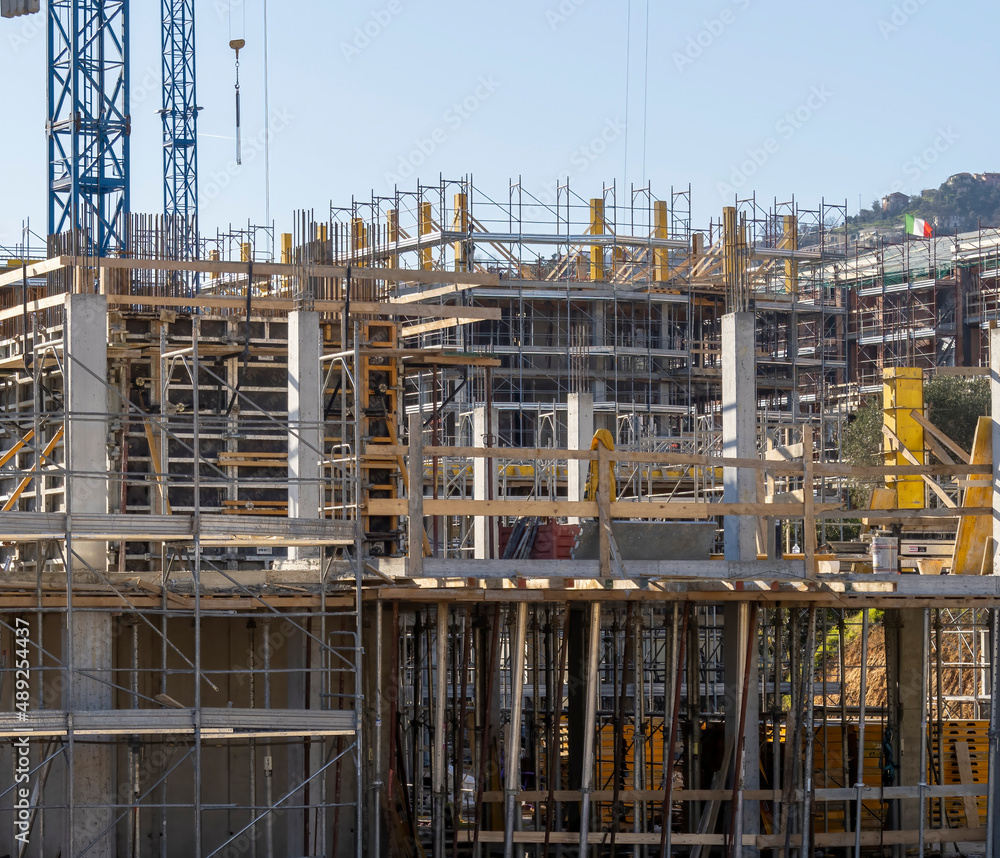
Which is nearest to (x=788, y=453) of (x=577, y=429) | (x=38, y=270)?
(x=577, y=429)

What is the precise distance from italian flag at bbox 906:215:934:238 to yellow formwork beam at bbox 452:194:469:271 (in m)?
41.2

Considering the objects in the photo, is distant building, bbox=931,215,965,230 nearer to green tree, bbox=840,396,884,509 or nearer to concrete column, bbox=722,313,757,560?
green tree, bbox=840,396,884,509

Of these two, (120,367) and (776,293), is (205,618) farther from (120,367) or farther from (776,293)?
(776,293)

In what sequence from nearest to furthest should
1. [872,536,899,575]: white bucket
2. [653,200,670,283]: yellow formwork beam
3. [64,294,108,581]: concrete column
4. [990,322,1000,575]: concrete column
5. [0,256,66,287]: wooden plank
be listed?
[64,294,108,581]: concrete column, [990,322,1000,575]: concrete column, [872,536,899,575]: white bucket, [0,256,66,287]: wooden plank, [653,200,670,283]: yellow formwork beam

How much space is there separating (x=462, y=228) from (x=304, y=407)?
24.4m

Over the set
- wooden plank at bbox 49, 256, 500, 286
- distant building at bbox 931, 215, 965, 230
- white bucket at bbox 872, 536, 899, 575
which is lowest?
white bucket at bbox 872, 536, 899, 575

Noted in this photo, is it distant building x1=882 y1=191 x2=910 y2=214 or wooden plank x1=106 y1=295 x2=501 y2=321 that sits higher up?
A: distant building x1=882 y1=191 x2=910 y2=214

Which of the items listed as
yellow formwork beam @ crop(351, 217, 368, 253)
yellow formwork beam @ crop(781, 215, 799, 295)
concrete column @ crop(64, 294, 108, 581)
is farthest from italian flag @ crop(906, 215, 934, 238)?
concrete column @ crop(64, 294, 108, 581)

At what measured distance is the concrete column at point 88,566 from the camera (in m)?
14.3

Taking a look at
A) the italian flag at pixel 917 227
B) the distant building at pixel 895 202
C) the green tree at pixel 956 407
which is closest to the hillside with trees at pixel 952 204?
the distant building at pixel 895 202

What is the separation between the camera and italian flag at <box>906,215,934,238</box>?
7756 centimetres

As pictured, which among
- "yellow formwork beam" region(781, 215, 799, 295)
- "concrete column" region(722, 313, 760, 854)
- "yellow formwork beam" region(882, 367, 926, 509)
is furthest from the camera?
"yellow formwork beam" region(781, 215, 799, 295)

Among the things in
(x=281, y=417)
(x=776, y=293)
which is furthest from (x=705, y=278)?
(x=281, y=417)

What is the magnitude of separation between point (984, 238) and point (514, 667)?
5004cm
